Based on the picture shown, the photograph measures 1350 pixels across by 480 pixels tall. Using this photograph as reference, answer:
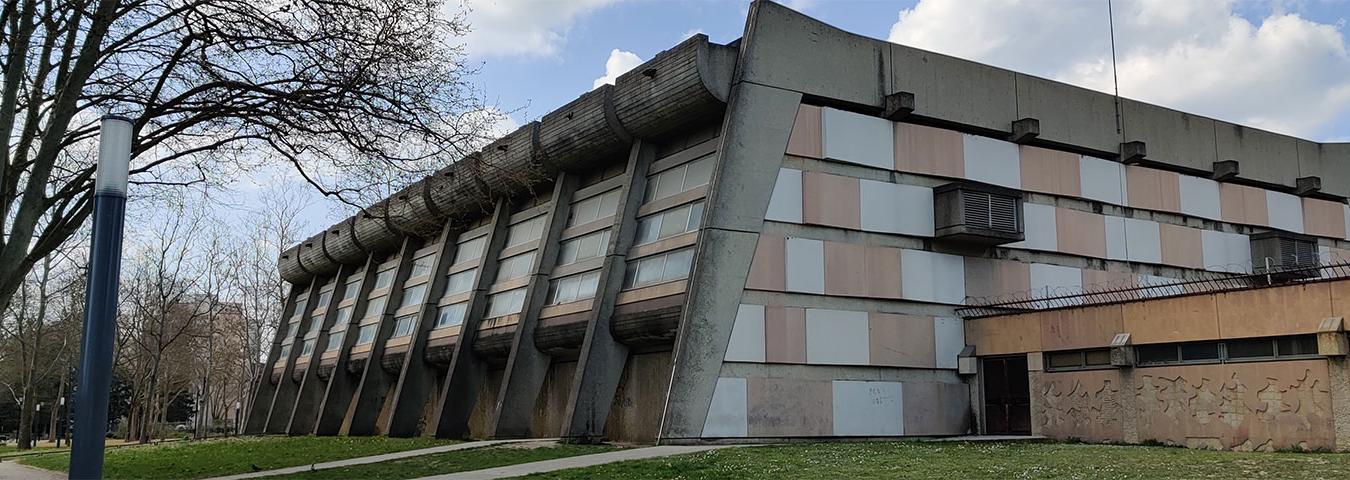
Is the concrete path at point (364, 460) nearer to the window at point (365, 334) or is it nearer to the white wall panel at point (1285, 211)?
the window at point (365, 334)

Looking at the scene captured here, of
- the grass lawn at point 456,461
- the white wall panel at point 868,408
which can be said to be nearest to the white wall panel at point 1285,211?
the white wall panel at point 868,408

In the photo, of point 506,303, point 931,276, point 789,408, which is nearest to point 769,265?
point 789,408

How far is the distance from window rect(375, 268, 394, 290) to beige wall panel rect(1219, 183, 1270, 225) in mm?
33394

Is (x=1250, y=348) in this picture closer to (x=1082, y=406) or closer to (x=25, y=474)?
(x=1082, y=406)

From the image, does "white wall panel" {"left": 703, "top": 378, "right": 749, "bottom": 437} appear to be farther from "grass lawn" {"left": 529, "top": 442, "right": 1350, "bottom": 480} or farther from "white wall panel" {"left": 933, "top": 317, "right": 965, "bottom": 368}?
"white wall panel" {"left": 933, "top": 317, "right": 965, "bottom": 368}

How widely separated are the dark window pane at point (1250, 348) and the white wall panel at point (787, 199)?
418 inches

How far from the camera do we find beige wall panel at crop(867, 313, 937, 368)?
96.2 feet

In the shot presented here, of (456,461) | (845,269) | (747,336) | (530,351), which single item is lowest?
(456,461)

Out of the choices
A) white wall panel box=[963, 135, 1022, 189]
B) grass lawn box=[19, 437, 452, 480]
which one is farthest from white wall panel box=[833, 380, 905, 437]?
grass lawn box=[19, 437, 452, 480]

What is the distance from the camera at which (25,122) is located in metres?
16.2

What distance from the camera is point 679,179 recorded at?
29.7m

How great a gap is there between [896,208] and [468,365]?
1562 cm

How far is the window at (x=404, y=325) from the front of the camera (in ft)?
143

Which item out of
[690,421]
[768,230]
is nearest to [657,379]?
[690,421]
